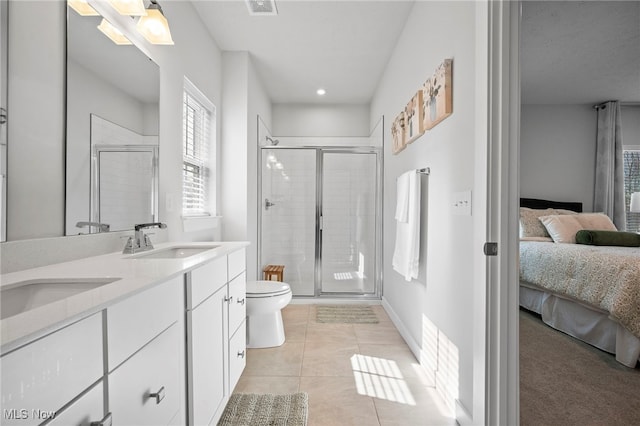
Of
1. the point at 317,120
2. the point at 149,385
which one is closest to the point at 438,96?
the point at 149,385

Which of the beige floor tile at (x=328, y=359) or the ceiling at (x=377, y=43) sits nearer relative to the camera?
the beige floor tile at (x=328, y=359)

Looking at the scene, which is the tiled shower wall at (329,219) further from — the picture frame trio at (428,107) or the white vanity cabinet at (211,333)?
the white vanity cabinet at (211,333)

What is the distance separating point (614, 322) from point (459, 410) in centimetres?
160

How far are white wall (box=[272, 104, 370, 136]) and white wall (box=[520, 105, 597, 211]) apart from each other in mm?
2231

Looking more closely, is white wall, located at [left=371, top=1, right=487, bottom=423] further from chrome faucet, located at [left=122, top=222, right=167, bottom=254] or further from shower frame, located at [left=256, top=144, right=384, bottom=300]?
chrome faucet, located at [left=122, top=222, right=167, bottom=254]

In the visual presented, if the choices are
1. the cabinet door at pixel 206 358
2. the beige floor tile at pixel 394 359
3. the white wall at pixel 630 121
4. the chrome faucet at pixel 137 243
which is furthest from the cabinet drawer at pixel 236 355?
the white wall at pixel 630 121

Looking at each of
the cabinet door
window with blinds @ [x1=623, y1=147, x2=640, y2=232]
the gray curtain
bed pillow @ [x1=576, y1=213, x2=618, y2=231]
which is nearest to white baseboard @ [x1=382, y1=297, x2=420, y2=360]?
the cabinet door

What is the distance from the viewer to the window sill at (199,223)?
6.86ft

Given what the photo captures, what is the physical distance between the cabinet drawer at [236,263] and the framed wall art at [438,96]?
140cm

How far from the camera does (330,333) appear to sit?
2553mm

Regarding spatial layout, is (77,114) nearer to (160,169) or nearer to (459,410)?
(160,169)

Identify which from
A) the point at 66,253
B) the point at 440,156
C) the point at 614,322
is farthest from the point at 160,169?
the point at 614,322

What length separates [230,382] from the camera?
5.15 feet

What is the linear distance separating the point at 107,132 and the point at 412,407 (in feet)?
6.84
